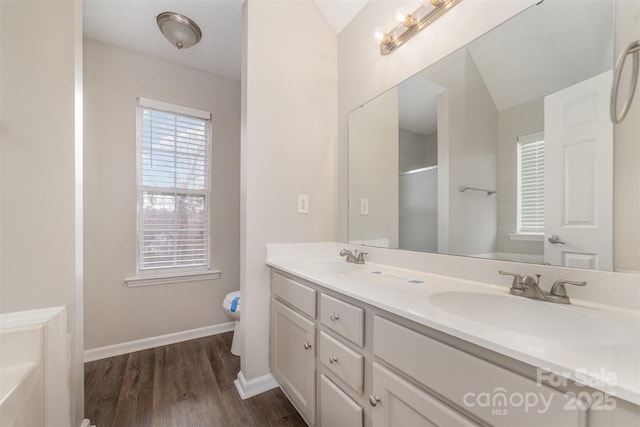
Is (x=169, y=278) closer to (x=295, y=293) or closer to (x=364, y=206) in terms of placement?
(x=295, y=293)

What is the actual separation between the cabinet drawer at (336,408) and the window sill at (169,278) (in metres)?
1.75

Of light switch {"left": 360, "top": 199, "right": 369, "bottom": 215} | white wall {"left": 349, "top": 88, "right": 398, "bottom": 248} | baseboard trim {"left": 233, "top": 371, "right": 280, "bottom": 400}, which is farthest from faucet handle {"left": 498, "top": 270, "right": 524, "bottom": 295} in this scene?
baseboard trim {"left": 233, "top": 371, "right": 280, "bottom": 400}

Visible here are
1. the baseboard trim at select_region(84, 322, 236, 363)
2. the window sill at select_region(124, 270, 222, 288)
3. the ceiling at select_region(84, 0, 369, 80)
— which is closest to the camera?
the ceiling at select_region(84, 0, 369, 80)

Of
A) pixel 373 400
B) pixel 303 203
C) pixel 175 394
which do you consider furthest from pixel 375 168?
pixel 175 394

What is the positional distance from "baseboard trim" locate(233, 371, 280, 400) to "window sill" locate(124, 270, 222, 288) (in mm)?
1089

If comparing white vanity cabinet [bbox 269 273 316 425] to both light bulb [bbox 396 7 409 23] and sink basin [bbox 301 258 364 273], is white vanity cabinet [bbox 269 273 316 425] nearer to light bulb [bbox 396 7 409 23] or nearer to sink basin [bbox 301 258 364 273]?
sink basin [bbox 301 258 364 273]

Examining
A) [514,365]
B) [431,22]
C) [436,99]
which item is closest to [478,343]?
[514,365]

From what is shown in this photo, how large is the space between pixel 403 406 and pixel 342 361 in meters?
0.30

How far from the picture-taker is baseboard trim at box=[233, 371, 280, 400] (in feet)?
5.25

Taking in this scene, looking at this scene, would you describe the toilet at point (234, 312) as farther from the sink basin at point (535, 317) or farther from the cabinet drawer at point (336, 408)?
the sink basin at point (535, 317)

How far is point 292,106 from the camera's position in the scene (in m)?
1.81

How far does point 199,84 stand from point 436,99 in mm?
2250

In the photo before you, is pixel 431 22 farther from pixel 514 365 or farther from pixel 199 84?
pixel 199 84

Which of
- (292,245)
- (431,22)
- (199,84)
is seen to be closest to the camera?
(431,22)
